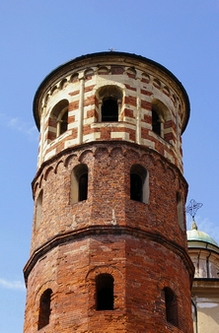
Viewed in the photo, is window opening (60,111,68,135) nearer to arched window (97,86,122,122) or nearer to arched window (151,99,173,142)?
arched window (97,86,122,122)

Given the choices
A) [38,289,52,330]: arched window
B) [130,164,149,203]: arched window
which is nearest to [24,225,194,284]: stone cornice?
[38,289,52,330]: arched window

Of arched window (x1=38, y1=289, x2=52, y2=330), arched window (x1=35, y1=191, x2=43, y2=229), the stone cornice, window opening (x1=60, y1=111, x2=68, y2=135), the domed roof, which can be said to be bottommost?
arched window (x1=38, y1=289, x2=52, y2=330)

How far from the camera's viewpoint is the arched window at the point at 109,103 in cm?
2319

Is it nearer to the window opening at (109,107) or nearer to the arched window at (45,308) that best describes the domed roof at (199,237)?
the window opening at (109,107)

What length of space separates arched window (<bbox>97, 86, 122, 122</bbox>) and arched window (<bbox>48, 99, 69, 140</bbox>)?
4.05 ft

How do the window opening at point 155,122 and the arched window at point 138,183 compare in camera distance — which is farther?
the window opening at point 155,122

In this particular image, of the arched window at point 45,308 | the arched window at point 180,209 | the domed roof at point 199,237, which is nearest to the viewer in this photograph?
the arched window at point 45,308

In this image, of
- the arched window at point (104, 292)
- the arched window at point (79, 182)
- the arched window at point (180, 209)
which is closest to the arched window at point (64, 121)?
the arched window at point (79, 182)

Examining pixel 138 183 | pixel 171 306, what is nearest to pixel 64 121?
pixel 138 183

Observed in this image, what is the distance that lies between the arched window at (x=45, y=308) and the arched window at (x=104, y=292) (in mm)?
1390

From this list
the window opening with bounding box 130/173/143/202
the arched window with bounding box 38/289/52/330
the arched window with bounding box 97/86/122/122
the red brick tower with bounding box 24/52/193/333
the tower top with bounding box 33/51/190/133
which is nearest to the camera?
the red brick tower with bounding box 24/52/193/333

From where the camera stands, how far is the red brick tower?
18672 millimetres

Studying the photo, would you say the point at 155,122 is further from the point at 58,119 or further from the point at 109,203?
the point at 109,203

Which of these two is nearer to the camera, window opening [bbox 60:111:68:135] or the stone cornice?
the stone cornice
